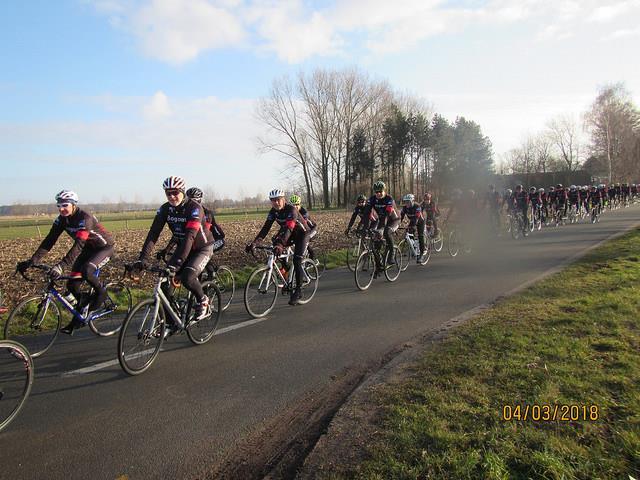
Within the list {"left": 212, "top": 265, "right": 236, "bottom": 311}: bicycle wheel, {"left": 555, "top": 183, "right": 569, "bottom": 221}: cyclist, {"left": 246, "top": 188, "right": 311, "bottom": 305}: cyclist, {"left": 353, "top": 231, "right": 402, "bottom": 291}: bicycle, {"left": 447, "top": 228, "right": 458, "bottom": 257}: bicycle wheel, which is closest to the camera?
{"left": 246, "top": 188, "right": 311, "bottom": 305}: cyclist

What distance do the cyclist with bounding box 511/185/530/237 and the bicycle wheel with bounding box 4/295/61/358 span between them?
17.0m

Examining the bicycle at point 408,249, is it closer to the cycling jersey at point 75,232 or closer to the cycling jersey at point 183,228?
the cycling jersey at point 183,228

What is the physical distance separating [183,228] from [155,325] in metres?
1.35

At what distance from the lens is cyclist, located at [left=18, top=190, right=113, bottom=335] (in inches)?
218

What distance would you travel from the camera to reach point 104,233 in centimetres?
605

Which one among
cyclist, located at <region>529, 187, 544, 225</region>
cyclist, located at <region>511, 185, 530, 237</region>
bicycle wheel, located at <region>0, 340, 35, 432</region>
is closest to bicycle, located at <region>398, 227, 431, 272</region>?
cyclist, located at <region>511, 185, 530, 237</region>

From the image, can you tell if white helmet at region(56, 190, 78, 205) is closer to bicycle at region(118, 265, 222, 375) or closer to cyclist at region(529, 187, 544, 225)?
bicycle at region(118, 265, 222, 375)

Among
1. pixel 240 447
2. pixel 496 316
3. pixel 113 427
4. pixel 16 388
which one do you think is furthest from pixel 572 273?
pixel 16 388

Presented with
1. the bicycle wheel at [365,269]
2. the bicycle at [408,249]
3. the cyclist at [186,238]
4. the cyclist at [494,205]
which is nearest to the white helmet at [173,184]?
the cyclist at [186,238]

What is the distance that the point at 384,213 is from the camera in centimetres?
948

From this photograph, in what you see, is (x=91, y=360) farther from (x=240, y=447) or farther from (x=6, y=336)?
(x=240, y=447)

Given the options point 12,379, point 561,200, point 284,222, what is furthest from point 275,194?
point 561,200

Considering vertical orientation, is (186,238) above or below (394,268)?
above

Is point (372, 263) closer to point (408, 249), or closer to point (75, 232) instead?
point (408, 249)
